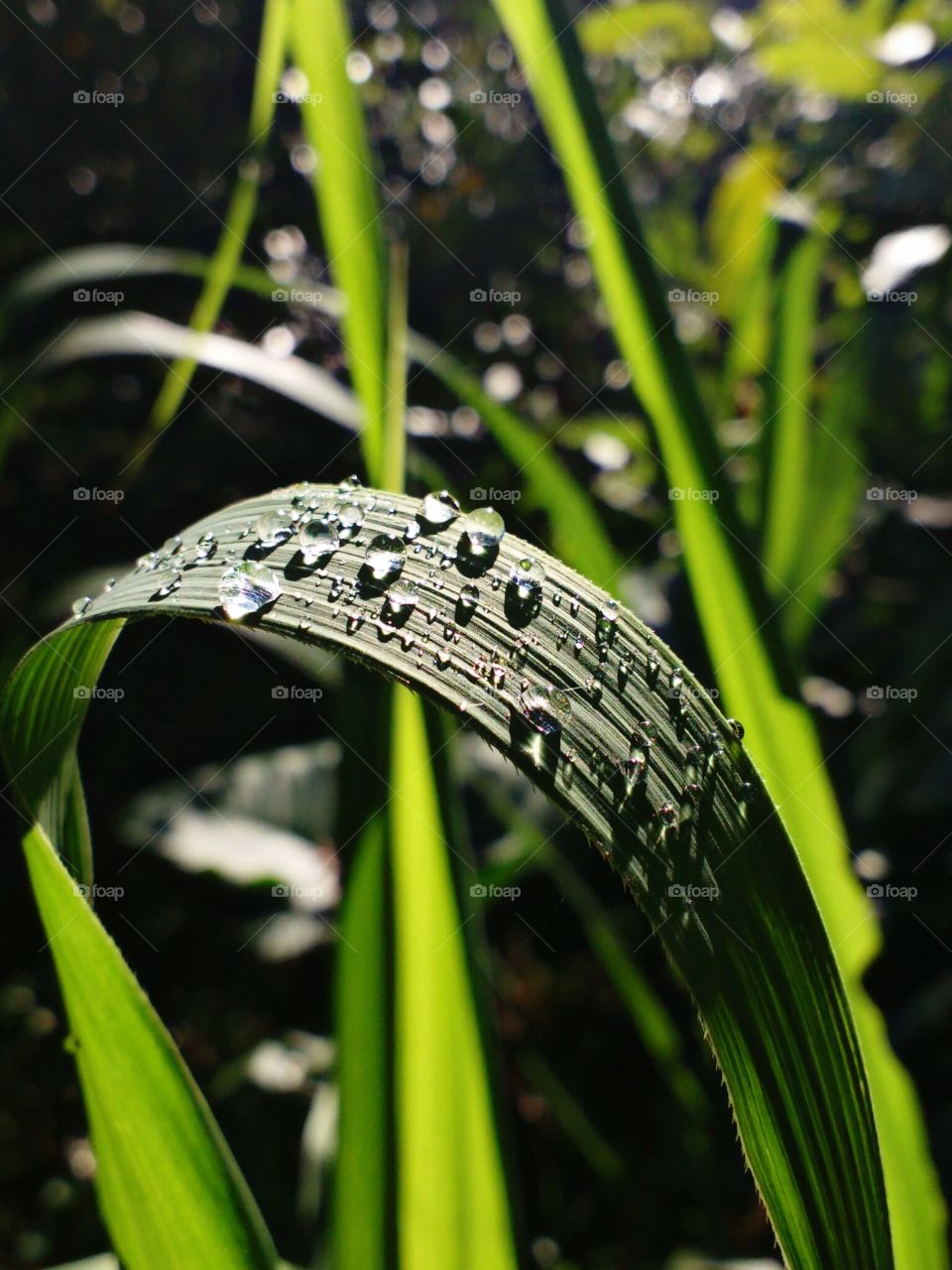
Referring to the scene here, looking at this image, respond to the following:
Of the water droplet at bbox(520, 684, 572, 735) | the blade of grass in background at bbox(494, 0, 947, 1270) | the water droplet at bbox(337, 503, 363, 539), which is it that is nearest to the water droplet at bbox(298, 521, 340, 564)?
the water droplet at bbox(337, 503, 363, 539)

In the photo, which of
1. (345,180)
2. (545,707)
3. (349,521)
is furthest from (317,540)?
(345,180)

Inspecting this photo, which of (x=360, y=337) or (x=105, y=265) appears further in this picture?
(x=105, y=265)

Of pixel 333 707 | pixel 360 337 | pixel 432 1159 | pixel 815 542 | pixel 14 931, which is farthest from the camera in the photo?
pixel 14 931

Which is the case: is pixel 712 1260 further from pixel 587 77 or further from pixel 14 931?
pixel 587 77

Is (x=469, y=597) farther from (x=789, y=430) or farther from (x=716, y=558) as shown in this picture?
(x=789, y=430)

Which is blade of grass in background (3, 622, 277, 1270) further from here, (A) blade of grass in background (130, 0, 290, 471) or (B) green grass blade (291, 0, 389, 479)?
(A) blade of grass in background (130, 0, 290, 471)

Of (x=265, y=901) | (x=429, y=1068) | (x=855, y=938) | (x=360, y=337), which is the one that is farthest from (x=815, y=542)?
(x=265, y=901)
